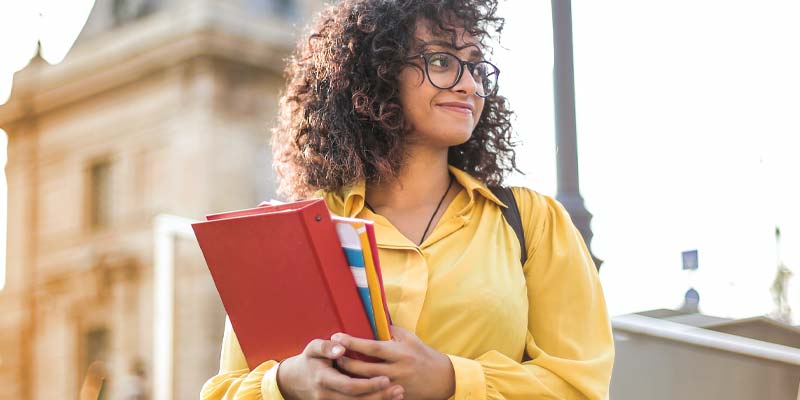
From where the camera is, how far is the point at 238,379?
7.55ft

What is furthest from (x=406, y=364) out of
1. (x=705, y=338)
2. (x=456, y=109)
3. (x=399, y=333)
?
(x=705, y=338)

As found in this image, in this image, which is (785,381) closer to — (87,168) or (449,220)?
(449,220)

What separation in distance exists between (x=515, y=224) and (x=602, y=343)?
36cm

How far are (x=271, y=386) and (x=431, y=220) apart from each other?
60 centimetres

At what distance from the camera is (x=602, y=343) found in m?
2.30

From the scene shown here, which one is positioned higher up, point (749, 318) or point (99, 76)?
point (99, 76)

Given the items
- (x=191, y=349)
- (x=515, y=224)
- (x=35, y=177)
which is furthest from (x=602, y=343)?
(x=35, y=177)

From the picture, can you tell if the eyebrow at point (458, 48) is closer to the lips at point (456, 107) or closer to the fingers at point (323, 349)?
the lips at point (456, 107)

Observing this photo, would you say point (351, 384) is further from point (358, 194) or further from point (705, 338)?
point (705, 338)

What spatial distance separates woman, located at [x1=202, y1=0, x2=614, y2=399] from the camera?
7.01ft

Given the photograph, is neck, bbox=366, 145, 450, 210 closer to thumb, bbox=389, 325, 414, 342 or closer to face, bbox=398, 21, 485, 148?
face, bbox=398, 21, 485, 148

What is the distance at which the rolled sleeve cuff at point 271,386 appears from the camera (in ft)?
7.06

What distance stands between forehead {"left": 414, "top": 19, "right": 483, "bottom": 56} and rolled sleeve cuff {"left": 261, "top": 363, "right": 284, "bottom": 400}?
2.92 feet

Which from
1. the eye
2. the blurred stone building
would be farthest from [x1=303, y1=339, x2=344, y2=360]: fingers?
the blurred stone building
